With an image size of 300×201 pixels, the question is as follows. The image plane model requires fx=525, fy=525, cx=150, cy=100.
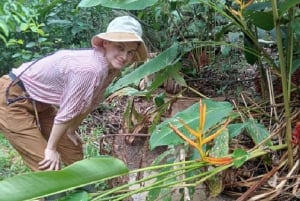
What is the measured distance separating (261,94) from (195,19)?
132cm

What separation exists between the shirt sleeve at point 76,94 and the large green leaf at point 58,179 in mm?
853

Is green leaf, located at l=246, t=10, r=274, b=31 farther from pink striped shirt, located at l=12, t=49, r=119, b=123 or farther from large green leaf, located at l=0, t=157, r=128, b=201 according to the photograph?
large green leaf, located at l=0, t=157, r=128, b=201

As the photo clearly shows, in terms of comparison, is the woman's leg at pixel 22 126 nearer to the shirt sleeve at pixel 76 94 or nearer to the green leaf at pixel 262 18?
the shirt sleeve at pixel 76 94

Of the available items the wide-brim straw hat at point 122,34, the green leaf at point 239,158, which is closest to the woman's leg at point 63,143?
the wide-brim straw hat at point 122,34

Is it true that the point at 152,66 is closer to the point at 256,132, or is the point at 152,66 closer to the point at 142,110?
the point at 256,132

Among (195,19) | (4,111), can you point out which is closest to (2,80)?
(4,111)

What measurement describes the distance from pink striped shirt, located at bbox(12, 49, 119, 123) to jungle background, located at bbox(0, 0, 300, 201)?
0.16m

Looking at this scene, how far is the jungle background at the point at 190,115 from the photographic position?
1146 mm

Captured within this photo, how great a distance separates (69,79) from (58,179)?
0.96 metres

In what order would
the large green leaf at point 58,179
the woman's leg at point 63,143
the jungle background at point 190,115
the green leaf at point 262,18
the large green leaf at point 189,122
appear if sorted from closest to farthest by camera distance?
the large green leaf at point 58,179, the jungle background at point 190,115, the large green leaf at point 189,122, the green leaf at point 262,18, the woman's leg at point 63,143

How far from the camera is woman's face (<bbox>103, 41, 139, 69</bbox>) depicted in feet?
6.33

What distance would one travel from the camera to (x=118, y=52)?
6.37ft

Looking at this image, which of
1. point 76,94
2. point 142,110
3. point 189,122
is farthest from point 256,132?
point 142,110

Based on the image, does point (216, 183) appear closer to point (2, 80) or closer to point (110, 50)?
point (110, 50)
